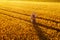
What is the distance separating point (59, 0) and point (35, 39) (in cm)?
1644

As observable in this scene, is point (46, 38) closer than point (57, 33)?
Yes

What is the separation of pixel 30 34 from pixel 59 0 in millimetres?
16098

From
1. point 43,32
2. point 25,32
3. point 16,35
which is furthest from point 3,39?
point 43,32

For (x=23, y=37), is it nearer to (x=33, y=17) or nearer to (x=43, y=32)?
(x=43, y=32)

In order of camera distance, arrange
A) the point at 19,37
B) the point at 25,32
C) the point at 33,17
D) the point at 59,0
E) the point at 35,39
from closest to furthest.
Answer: the point at 35,39 < the point at 19,37 < the point at 25,32 < the point at 33,17 < the point at 59,0

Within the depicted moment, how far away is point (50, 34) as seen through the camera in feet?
11.6

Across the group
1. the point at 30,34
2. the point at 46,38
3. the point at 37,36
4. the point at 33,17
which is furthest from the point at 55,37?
the point at 33,17

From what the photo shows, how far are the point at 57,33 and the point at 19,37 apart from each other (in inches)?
42.7

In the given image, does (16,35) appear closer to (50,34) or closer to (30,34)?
(30,34)

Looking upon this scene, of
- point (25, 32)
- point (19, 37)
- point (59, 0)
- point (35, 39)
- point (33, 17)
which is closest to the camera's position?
point (35, 39)

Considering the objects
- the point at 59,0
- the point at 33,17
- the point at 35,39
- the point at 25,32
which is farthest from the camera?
the point at 59,0

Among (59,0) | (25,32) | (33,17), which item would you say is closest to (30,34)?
(25,32)

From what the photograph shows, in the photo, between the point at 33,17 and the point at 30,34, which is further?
the point at 33,17

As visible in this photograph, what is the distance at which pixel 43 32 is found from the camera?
3727mm
